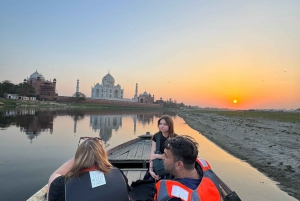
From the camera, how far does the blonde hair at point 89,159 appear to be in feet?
7.86

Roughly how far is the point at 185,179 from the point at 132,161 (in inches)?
238

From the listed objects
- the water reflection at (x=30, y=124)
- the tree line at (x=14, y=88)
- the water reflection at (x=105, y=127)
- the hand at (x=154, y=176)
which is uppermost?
the tree line at (x=14, y=88)

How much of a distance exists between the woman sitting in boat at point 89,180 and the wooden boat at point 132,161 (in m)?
1.42

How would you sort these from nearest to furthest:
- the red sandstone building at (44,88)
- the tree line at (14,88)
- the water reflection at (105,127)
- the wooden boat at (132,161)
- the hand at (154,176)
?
the hand at (154,176)
the wooden boat at (132,161)
the water reflection at (105,127)
the tree line at (14,88)
the red sandstone building at (44,88)

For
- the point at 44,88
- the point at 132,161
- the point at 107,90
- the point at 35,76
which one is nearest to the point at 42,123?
the point at 132,161

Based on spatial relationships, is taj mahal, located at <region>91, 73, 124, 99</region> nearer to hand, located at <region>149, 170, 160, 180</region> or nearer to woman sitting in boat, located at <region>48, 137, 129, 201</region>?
hand, located at <region>149, 170, 160, 180</region>

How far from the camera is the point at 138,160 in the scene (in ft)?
26.5

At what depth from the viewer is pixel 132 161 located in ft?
26.4

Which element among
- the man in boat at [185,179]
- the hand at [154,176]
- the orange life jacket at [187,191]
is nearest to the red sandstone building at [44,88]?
the hand at [154,176]

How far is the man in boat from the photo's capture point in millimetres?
2061

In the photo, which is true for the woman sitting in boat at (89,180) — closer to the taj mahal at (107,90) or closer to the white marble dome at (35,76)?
the white marble dome at (35,76)

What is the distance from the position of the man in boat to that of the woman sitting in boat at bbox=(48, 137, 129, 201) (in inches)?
19.2

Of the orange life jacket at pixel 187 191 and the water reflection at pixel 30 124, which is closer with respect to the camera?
the orange life jacket at pixel 187 191

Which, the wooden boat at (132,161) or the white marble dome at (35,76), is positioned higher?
the white marble dome at (35,76)
